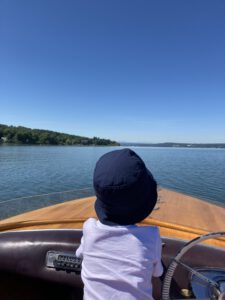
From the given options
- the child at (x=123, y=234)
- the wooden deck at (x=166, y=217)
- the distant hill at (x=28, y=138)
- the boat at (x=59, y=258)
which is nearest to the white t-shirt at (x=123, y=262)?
the child at (x=123, y=234)

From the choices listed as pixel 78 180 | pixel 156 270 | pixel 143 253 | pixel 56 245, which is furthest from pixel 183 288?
pixel 78 180

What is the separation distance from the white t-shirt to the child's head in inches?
2.6

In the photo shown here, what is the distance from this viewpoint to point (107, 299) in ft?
3.70

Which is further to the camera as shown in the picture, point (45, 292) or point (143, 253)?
point (45, 292)

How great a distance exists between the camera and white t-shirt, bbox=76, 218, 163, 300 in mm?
1110

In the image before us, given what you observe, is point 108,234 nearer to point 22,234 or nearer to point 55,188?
point 22,234

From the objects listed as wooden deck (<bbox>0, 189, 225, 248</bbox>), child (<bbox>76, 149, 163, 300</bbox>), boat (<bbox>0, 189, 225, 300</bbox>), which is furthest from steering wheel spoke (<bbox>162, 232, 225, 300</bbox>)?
wooden deck (<bbox>0, 189, 225, 248</bbox>)

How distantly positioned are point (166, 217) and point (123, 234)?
5.20ft

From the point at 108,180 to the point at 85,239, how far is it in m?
0.38

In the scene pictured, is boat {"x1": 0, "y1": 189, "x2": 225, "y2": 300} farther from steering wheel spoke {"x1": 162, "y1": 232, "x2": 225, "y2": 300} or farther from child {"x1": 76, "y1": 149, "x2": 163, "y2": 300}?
child {"x1": 76, "y1": 149, "x2": 163, "y2": 300}

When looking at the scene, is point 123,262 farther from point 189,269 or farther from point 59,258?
point 59,258

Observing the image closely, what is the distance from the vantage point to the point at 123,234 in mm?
1132

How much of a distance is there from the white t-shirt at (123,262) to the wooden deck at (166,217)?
1040 millimetres

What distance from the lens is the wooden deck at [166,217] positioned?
88.8 inches
